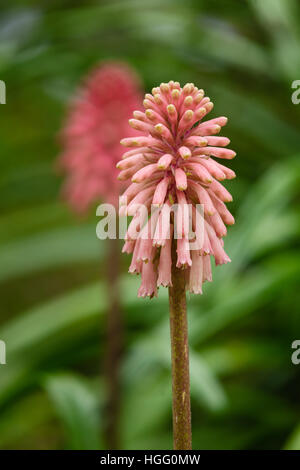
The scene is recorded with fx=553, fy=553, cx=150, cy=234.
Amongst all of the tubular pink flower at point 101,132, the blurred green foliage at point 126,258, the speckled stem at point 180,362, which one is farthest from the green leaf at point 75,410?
the speckled stem at point 180,362

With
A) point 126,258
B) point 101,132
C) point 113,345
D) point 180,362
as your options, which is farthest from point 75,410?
point 126,258

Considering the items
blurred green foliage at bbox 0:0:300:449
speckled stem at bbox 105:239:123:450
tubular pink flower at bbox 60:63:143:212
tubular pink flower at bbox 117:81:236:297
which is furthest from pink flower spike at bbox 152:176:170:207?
tubular pink flower at bbox 60:63:143:212

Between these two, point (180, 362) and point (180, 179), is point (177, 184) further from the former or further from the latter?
point (180, 362)

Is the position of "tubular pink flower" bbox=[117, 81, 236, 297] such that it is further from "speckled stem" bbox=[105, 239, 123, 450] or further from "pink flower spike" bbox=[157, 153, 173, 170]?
"speckled stem" bbox=[105, 239, 123, 450]

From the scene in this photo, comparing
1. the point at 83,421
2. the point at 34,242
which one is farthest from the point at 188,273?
the point at 34,242

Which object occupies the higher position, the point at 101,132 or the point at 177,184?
the point at 101,132

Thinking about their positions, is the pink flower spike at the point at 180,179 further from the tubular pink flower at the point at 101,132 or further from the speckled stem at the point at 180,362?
the tubular pink flower at the point at 101,132

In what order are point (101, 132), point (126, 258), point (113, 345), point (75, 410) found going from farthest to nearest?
1. point (126, 258)
2. point (101, 132)
3. point (113, 345)
4. point (75, 410)
